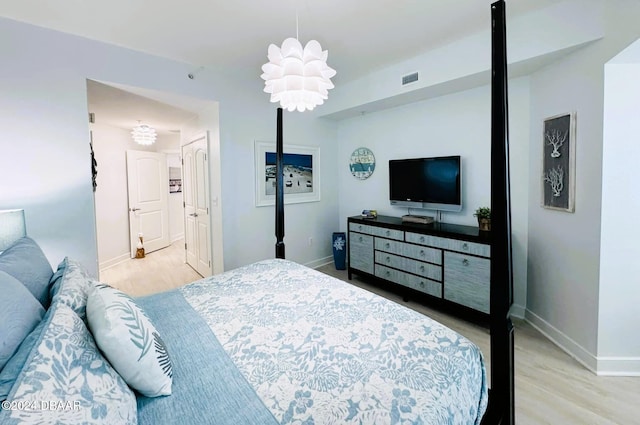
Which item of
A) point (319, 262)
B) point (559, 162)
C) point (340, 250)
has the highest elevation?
point (559, 162)

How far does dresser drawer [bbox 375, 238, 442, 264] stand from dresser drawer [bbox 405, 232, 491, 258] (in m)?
0.06

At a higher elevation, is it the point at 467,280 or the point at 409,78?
the point at 409,78

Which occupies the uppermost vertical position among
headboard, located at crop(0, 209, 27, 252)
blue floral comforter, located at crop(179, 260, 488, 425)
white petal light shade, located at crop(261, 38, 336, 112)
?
white petal light shade, located at crop(261, 38, 336, 112)

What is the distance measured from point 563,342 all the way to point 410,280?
52.1 inches

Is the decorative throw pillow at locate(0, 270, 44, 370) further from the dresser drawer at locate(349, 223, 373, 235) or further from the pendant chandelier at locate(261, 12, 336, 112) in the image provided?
the dresser drawer at locate(349, 223, 373, 235)

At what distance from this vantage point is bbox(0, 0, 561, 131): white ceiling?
2.10m

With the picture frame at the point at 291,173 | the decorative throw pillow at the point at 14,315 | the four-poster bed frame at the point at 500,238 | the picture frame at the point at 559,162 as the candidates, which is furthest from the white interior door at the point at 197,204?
the picture frame at the point at 559,162

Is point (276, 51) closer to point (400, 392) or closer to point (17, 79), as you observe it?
point (400, 392)

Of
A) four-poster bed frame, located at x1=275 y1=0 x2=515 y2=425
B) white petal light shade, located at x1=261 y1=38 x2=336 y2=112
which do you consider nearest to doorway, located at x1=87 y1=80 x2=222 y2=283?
white petal light shade, located at x1=261 y1=38 x2=336 y2=112

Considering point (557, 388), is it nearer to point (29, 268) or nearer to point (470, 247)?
point (470, 247)

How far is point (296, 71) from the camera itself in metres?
1.76

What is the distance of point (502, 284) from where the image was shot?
112 cm

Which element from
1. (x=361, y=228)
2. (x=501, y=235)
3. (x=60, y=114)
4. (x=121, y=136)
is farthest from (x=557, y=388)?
(x=121, y=136)

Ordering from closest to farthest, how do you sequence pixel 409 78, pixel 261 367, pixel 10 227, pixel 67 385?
pixel 67 385 → pixel 261 367 → pixel 10 227 → pixel 409 78
